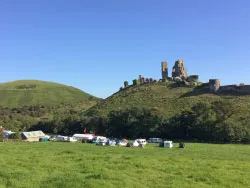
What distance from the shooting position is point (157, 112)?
315ft

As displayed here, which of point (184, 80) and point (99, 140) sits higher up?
point (184, 80)

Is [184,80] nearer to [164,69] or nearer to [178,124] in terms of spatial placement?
[164,69]

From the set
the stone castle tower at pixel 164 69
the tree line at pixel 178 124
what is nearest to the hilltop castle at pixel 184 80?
the stone castle tower at pixel 164 69

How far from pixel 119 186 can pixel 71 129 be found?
99.6 m

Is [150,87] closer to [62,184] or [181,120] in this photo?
[181,120]

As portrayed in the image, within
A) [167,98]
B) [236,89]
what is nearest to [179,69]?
[167,98]

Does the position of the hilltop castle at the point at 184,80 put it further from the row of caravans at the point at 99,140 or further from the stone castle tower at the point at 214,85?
the row of caravans at the point at 99,140

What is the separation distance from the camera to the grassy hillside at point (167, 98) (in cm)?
10925

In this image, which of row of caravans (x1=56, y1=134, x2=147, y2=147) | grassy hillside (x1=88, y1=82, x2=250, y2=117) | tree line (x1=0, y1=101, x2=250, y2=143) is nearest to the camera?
row of caravans (x1=56, y1=134, x2=147, y2=147)

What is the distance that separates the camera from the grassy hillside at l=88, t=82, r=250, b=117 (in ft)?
358

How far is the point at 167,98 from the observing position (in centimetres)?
12725

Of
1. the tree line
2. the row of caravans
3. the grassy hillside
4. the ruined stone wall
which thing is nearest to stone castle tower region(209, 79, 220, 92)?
the ruined stone wall

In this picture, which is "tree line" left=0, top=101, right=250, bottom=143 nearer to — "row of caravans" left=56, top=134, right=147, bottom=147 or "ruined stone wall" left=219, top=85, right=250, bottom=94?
"row of caravans" left=56, top=134, right=147, bottom=147

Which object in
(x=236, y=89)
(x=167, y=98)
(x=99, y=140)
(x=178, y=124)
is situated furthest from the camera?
(x=167, y=98)
